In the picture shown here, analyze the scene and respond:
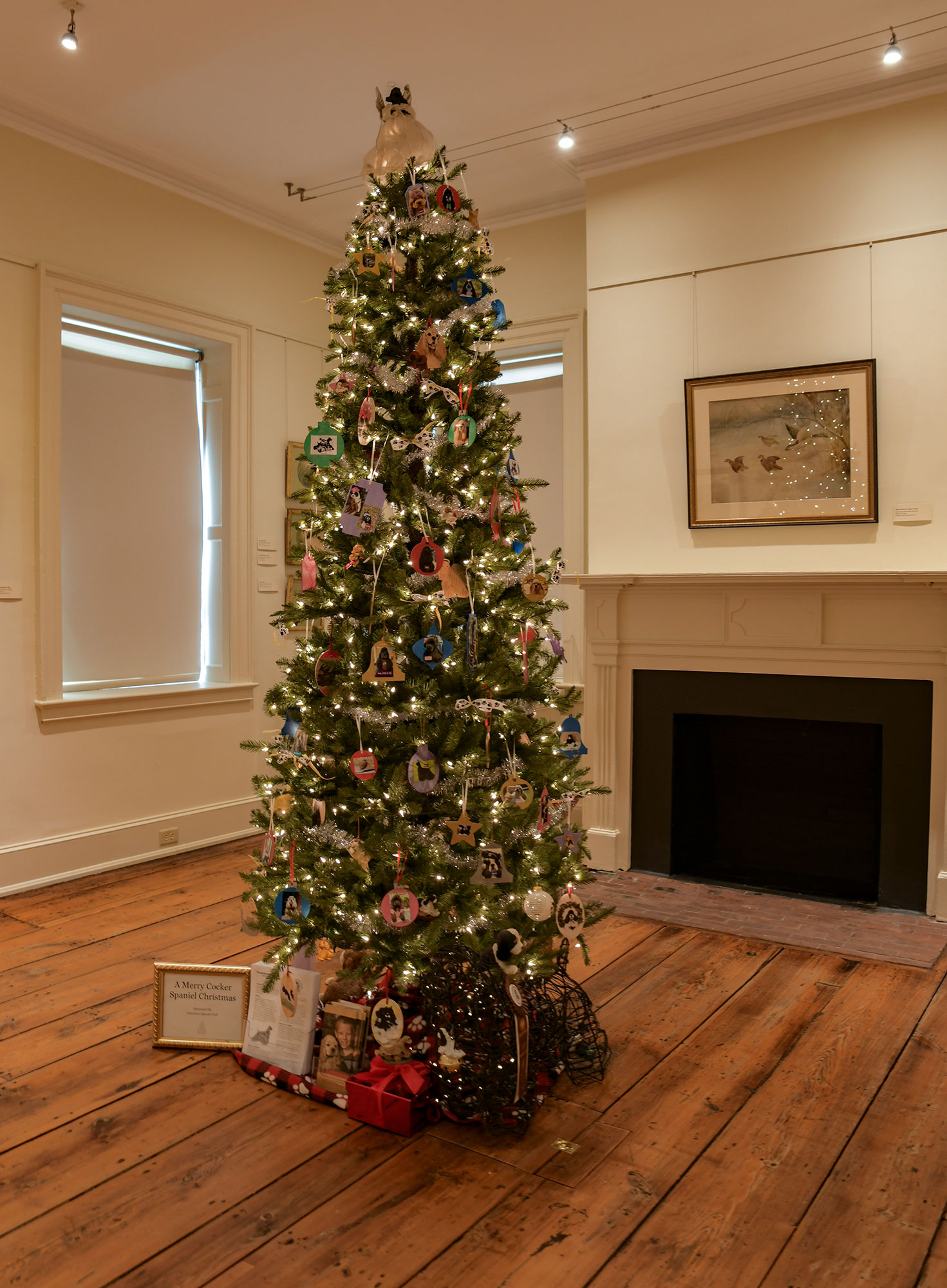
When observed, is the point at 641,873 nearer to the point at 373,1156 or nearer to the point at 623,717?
the point at 623,717

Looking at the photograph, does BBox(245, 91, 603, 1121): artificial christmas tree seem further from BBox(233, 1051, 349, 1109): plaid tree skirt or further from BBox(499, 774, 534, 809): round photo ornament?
BBox(233, 1051, 349, 1109): plaid tree skirt

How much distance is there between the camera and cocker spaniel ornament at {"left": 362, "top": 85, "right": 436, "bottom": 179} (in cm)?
254

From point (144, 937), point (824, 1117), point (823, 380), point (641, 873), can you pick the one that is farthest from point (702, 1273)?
point (823, 380)

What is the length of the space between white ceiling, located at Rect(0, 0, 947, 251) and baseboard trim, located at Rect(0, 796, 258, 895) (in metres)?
2.96

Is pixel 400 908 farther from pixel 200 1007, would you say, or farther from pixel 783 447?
pixel 783 447

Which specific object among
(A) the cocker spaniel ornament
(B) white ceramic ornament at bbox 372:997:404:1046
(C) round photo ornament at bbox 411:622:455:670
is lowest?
(B) white ceramic ornament at bbox 372:997:404:1046

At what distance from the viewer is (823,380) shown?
388cm

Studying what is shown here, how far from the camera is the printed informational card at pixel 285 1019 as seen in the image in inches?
95.7

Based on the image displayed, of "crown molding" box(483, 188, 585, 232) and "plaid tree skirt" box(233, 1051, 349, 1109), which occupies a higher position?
"crown molding" box(483, 188, 585, 232)

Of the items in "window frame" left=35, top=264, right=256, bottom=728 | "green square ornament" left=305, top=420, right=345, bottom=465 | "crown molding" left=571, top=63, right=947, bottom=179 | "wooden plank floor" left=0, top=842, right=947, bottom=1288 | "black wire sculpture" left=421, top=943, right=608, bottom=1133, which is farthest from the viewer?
"window frame" left=35, top=264, right=256, bottom=728

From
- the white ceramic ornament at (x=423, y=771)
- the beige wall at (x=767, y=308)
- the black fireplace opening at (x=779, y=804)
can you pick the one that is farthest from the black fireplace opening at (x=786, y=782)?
the white ceramic ornament at (x=423, y=771)

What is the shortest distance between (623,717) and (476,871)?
6.73 feet

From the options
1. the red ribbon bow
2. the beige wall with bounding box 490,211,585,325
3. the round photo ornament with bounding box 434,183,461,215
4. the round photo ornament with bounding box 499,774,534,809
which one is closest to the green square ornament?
the round photo ornament with bounding box 434,183,461,215

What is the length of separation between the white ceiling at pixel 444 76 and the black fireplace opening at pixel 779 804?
2.52 metres
